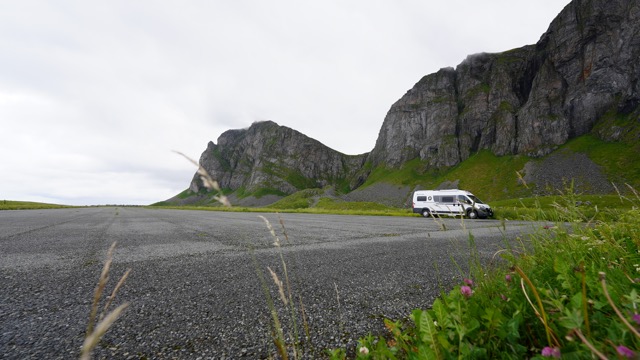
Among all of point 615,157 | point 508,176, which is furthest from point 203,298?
point 508,176

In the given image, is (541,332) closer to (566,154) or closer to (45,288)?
(45,288)

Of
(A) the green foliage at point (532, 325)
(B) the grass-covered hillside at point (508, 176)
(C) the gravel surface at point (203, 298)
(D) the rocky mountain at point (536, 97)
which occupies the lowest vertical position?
(C) the gravel surface at point (203, 298)

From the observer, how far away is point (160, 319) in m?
2.73

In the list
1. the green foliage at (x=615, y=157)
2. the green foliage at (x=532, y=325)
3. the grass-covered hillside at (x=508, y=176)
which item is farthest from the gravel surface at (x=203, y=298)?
the green foliage at (x=615, y=157)

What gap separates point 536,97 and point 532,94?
3976mm

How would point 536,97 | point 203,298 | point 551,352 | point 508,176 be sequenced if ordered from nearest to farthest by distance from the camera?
point 551,352 < point 203,298 < point 508,176 < point 536,97

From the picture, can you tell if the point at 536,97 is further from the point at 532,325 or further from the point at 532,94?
the point at 532,325

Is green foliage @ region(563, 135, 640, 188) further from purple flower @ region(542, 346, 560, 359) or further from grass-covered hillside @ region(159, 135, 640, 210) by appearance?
purple flower @ region(542, 346, 560, 359)

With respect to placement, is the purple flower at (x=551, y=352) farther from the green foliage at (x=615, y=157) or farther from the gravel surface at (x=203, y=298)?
the green foliage at (x=615, y=157)

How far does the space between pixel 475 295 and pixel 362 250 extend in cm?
425

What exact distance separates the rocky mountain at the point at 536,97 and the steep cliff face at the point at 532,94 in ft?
1.12

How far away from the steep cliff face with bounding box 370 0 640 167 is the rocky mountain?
34cm

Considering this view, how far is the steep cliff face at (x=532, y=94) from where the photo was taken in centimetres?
9412

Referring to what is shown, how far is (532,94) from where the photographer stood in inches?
4592
